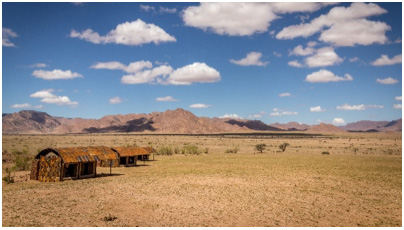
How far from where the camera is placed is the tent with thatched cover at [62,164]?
25.4 meters

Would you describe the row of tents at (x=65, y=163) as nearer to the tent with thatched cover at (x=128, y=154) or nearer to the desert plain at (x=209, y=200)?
the desert plain at (x=209, y=200)

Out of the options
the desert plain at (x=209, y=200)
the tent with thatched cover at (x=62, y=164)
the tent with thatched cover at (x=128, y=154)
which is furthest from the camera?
the tent with thatched cover at (x=128, y=154)

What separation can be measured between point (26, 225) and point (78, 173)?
13110 millimetres

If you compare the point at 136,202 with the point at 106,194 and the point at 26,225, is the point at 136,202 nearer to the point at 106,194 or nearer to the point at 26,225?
the point at 106,194

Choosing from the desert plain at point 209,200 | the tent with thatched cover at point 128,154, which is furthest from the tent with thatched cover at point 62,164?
the tent with thatched cover at point 128,154

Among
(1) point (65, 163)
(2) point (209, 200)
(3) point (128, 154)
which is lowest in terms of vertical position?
(2) point (209, 200)

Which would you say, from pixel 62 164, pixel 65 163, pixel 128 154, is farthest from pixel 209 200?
pixel 128 154

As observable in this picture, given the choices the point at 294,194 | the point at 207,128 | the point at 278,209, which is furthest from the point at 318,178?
the point at 207,128

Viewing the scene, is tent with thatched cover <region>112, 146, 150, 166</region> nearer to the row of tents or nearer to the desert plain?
the row of tents

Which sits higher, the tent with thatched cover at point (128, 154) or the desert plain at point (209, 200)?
the tent with thatched cover at point (128, 154)

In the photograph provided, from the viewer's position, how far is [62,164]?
2536 cm

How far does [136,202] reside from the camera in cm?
1850

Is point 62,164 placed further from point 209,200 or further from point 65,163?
point 209,200

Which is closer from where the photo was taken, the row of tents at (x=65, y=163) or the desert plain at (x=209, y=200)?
the desert plain at (x=209, y=200)
